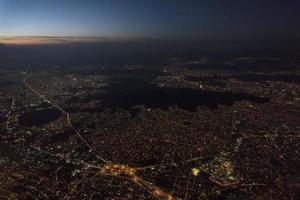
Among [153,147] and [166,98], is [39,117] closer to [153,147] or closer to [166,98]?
[153,147]

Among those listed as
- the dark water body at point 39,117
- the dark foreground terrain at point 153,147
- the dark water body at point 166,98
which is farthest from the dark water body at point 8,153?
the dark water body at point 166,98

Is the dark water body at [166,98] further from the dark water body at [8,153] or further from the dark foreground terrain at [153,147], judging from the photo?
the dark water body at [8,153]

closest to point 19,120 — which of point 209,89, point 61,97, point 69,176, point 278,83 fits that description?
point 61,97

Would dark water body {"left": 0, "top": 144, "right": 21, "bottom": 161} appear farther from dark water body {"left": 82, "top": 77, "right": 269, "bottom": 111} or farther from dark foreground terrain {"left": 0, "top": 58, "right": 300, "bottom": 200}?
dark water body {"left": 82, "top": 77, "right": 269, "bottom": 111}

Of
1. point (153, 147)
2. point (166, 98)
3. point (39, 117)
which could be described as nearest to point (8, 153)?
point (153, 147)

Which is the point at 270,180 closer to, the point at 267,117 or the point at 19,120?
the point at 267,117
